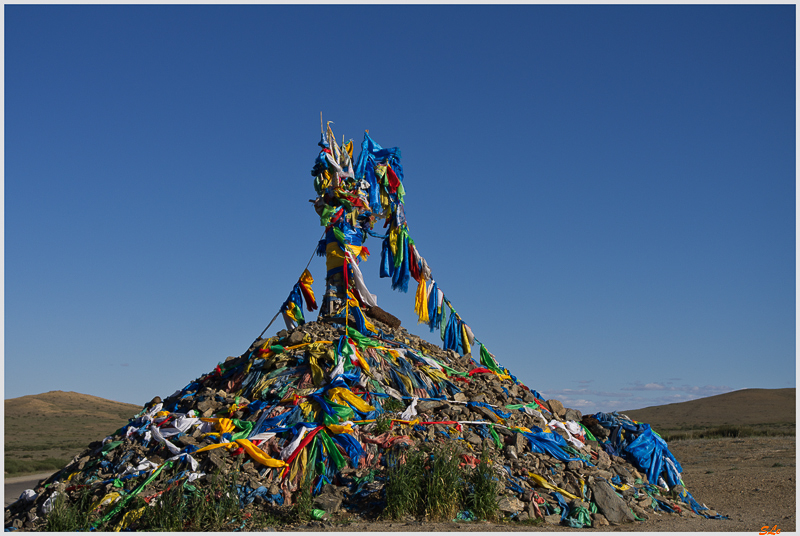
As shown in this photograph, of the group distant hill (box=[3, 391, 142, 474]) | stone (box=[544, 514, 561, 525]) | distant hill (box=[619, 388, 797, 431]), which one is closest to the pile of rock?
stone (box=[544, 514, 561, 525])

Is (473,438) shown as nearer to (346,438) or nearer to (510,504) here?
(510,504)

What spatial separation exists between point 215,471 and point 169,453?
114cm

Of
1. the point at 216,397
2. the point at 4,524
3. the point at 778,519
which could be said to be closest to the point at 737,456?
the point at 778,519

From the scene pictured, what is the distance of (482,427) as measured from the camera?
10648mm

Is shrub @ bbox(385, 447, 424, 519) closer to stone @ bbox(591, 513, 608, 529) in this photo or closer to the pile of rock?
the pile of rock

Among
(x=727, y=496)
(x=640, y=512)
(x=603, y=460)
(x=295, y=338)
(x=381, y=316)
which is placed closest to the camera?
(x=640, y=512)

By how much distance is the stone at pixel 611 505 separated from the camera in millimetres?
9258

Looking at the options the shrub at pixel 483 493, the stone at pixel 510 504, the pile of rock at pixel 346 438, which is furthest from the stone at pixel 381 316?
the stone at pixel 510 504

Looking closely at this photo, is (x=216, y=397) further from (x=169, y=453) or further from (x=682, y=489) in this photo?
(x=682, y=489)

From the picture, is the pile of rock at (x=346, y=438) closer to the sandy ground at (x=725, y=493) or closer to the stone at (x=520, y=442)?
the stone at (x=520, y=442)

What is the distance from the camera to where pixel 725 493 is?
1305 cm

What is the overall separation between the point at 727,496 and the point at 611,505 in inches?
191

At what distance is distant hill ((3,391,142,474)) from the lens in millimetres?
29609

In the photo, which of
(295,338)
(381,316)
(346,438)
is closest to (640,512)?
(346,438)
